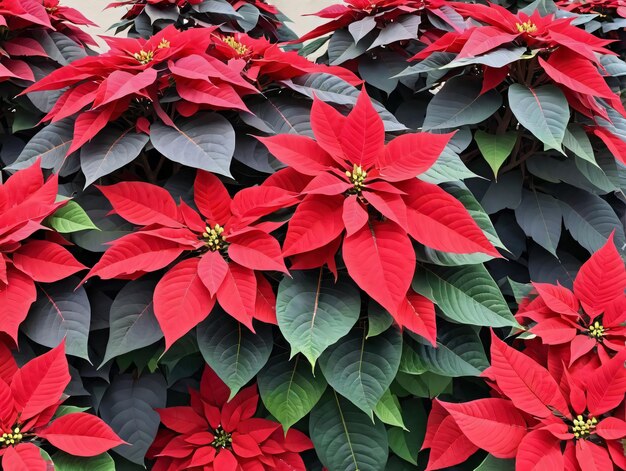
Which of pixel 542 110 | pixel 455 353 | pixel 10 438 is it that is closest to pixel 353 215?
pixel 455 353

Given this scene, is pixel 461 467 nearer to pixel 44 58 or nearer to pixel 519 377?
pixel 519 377

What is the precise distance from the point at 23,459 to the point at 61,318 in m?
0.18

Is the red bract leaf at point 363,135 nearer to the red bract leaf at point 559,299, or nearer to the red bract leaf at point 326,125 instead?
the red bract leaf at point 326,125

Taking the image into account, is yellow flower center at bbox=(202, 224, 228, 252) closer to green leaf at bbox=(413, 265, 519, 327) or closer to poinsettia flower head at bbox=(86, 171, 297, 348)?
poinsettia flower head at bbox=(86, 171, 297, 348)

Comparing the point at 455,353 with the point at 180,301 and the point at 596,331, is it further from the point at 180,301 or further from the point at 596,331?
the point at 180,301

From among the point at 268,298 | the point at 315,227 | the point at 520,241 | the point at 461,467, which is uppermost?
the point at 315,227

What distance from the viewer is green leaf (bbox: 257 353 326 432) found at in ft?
2.73

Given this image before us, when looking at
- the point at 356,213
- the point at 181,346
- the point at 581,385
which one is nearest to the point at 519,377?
the point at 581,385

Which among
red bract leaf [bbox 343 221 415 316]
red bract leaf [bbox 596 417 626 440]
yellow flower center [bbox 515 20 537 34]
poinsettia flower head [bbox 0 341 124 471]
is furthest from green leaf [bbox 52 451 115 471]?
yellow flower center [bbox 515 20 537 34]

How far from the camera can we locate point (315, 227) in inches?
30.3

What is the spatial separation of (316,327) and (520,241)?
49 cm

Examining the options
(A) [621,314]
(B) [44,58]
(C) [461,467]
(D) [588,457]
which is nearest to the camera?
(D) [588,457]

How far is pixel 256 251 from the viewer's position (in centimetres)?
79

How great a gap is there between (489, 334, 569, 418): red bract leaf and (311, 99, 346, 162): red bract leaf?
326 mm
